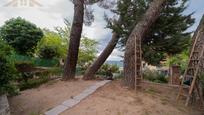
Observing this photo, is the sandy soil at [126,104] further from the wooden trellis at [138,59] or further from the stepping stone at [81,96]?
the wooden trellis at [138,59]

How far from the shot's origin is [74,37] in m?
9.95

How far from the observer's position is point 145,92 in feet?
25.5

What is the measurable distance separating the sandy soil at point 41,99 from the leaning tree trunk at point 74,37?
161cm

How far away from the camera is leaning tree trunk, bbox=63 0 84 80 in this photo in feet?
32.5

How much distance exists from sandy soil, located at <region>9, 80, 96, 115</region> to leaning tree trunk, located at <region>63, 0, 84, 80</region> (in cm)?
161

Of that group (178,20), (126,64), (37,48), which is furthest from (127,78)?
(37,48)

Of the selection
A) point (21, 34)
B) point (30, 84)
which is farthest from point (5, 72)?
point (21, 34)

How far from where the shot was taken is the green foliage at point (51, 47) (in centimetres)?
2012

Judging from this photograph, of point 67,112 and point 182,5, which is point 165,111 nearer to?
point 67,112

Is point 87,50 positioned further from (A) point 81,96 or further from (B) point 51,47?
(A) point 81,96

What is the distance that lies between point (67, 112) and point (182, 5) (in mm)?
9830

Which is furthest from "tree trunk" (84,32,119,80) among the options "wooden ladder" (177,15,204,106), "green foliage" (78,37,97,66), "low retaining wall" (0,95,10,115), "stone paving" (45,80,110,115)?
"green foliage" (78,37,97,66)

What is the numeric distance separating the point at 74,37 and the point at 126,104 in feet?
14.3

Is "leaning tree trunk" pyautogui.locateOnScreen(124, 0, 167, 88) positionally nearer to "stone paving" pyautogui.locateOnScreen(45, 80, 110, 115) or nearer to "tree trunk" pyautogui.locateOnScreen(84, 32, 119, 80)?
"stone paving" pyautogui.locateOnScreen(45, 80, 110, 115)
